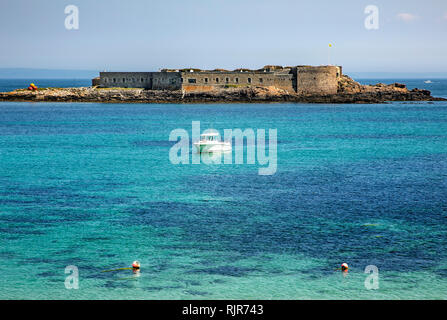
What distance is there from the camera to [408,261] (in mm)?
19000

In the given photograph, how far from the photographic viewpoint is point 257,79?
101 m

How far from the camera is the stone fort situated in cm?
10069

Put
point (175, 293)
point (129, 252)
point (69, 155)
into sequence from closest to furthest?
1. point (175, 293)
2. point (129, 252)
3. point (69, 155)

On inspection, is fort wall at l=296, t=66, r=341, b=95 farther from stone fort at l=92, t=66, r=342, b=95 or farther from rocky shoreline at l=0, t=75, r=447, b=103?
rocky shoreline at l=0, t=75, r=447, b=103

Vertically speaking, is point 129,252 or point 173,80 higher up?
point 173,80

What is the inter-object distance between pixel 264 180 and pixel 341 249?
13.5 m

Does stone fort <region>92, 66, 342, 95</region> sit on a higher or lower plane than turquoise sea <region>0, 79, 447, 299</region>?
higher

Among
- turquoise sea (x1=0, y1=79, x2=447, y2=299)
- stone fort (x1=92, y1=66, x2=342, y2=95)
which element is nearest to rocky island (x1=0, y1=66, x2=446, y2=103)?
stone fort (x1=92, y1=66, x2=342, y2=95)

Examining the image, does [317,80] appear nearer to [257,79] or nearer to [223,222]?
[257,79]

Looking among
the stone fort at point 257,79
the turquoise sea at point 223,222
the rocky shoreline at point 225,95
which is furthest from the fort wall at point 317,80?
the turquoise sea at point 223,222

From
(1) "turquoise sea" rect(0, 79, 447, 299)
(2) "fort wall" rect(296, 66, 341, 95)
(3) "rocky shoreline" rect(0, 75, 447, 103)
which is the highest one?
(2) "fort wall" rect(296, 66, 341, 95)

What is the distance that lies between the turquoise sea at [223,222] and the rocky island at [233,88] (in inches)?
2032

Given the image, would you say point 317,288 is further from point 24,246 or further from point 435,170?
point 435,170
